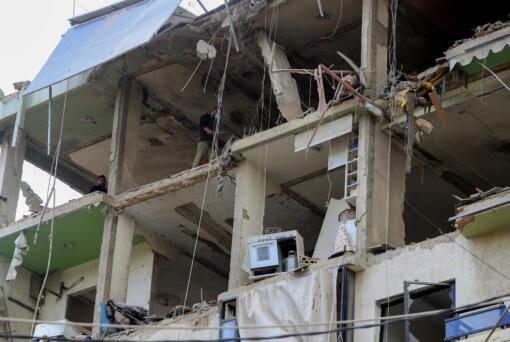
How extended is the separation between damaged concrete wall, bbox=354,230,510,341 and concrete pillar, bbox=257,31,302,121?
13.8 ft

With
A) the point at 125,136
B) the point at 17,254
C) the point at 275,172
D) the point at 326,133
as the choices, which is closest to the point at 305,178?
the point at 275,172

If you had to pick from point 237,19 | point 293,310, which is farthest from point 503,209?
point 237,19

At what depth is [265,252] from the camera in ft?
69.8

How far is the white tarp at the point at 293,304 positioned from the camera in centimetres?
1912

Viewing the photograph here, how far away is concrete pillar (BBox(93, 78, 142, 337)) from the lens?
24.5 metres

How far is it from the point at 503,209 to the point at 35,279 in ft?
49.4

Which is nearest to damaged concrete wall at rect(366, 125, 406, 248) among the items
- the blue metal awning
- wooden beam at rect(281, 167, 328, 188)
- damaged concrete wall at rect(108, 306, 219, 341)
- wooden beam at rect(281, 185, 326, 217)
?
wooden beam at rect(281, 167, 328, 188)

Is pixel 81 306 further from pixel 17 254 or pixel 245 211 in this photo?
pixel 245 211

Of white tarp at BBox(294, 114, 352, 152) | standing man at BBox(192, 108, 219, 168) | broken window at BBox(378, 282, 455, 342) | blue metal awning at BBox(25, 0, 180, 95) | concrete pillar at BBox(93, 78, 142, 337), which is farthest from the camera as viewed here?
standing man at BBox(192, 108, 219, 168)

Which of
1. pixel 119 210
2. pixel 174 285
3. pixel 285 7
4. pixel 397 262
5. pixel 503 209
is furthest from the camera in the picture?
pixel 174 285

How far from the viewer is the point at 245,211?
73.9 ft

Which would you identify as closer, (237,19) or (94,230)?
(237,19)

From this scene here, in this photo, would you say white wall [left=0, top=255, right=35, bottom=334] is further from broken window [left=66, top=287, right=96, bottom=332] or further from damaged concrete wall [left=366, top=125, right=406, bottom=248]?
damaged concrete wall [left=366, top=125, right=406, bottom=248]

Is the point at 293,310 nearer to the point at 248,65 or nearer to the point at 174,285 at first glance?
the point at 248,65
